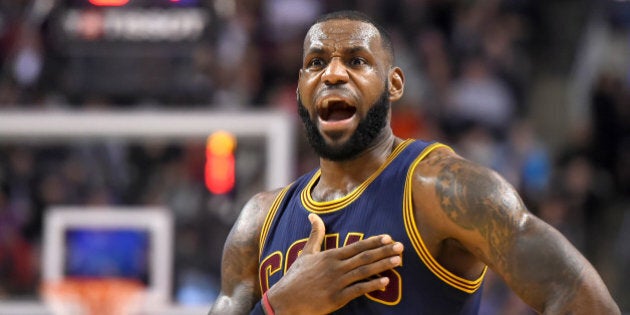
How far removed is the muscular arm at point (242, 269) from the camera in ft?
13.1

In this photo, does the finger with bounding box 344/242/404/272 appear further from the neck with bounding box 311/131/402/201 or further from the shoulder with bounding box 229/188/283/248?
the shoulder with bounding box 229/188/283/248

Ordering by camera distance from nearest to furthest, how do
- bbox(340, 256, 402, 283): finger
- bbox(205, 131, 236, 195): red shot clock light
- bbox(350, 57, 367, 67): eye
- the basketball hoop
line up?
bbox(340, 256, 402, 283): finger → bbox(350, 57, 367, 67): eye → the basketball hoop → bbox(205, 131, 236, 195): red shot clock light

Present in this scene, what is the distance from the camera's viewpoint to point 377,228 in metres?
3.49

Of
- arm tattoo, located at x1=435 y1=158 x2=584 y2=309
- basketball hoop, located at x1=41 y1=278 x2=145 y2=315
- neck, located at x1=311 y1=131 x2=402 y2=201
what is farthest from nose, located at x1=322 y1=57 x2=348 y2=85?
basketball hoop, located at x1=41 y1=278 x2=145 y2=315

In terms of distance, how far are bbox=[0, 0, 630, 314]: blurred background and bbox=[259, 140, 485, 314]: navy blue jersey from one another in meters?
3.49

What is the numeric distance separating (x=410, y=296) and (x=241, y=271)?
34.0 inches

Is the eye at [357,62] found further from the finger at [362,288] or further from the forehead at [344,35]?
the finger at [362,288]

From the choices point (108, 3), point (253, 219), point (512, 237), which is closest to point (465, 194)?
point (512, 237)

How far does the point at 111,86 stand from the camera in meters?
7.19

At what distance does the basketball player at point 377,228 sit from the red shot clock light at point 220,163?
3.46m

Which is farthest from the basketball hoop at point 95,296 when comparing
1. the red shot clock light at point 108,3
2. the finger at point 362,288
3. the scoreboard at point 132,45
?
the finger at point 362,288

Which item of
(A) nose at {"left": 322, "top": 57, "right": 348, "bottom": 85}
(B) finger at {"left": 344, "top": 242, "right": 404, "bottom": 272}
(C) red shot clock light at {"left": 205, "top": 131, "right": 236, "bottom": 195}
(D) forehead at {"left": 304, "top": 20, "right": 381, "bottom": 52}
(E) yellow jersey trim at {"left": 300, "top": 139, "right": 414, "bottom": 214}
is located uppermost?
(D) forehead at {"left": 304, "top": 20, "right": 381, "bottom": 52}

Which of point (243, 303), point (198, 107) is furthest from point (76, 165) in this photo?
point (243, 303)

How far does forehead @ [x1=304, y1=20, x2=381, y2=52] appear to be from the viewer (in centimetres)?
371
